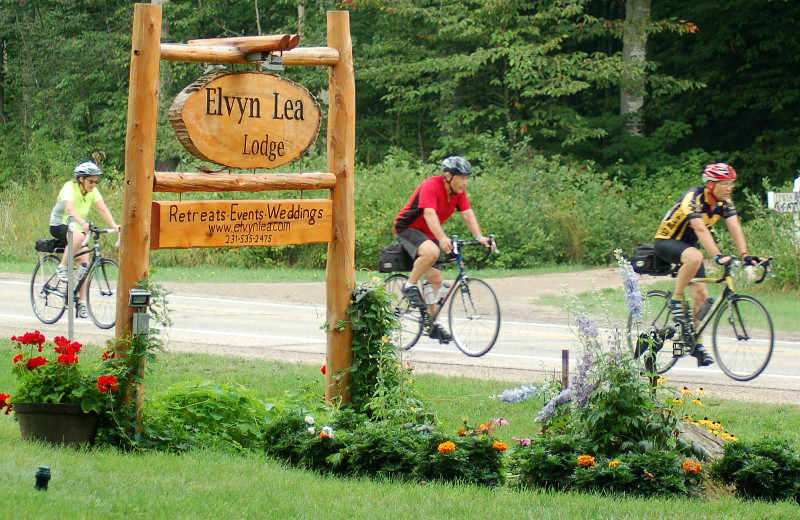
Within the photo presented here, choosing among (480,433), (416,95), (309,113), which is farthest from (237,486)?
(416,95)

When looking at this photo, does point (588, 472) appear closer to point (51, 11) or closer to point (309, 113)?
point (309, 113)

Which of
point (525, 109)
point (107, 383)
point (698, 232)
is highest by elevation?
point (525, 109)

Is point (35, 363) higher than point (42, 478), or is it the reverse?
point (35, 363)

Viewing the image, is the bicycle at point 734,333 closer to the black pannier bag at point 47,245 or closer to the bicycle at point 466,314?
the bicycle at point 466,314

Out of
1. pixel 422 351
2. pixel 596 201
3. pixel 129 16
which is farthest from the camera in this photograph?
pixel 129 16

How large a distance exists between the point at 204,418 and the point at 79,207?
7.08m

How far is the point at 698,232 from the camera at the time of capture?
958 centimetres

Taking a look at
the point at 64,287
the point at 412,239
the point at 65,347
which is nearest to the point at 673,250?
the point at 412,239

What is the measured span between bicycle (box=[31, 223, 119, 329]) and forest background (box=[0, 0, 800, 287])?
342 inches

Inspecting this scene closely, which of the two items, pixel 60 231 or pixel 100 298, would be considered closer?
pixel 100 298

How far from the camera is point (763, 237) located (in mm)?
18125

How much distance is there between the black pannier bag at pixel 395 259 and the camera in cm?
1108

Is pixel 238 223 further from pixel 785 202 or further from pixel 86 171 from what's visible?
pixel 785 202

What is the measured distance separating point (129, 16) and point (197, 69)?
5.77 m
